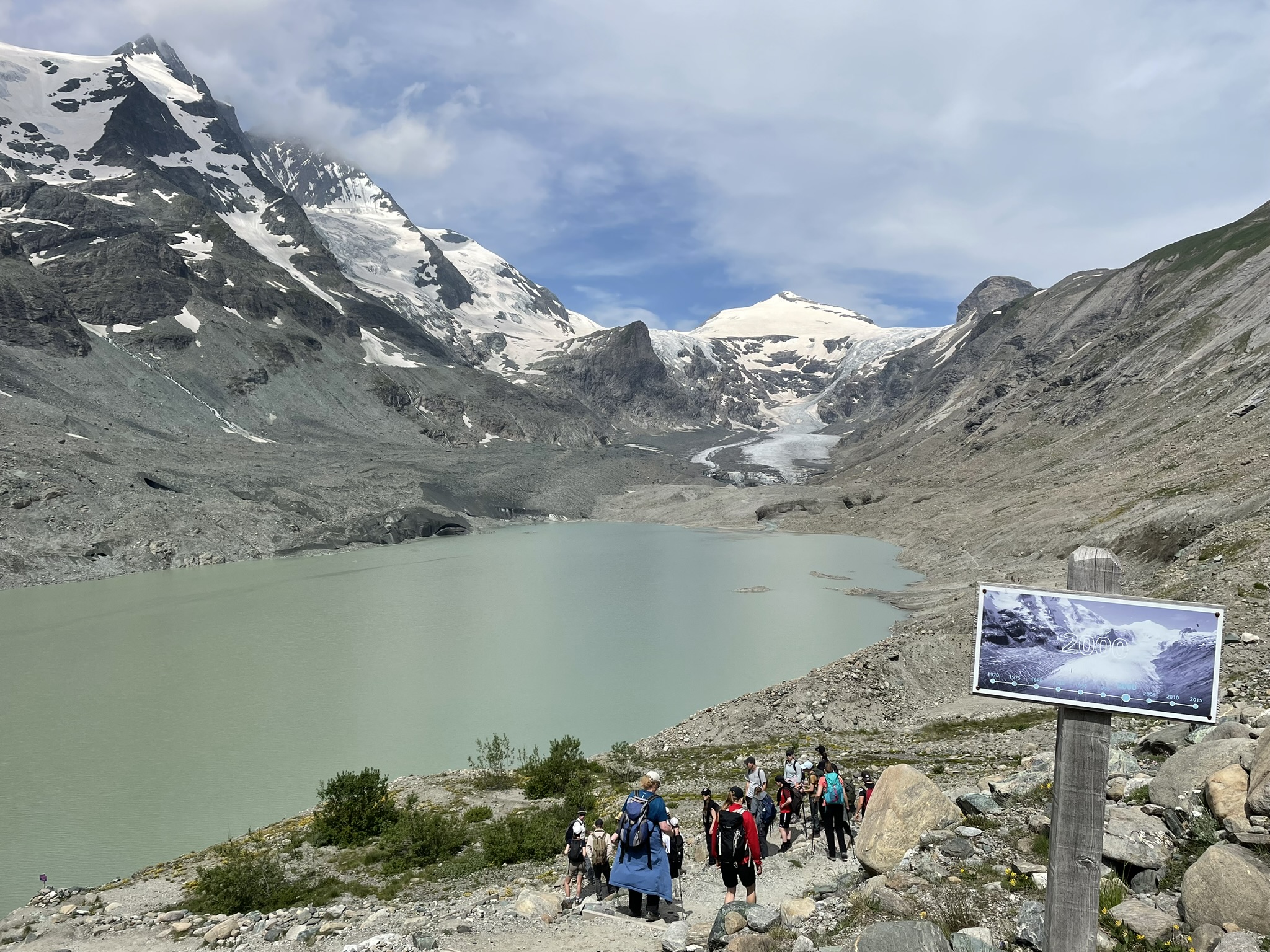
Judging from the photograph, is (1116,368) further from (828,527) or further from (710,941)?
(710,941)

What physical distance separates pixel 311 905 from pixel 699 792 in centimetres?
970

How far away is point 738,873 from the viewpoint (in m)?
10.3

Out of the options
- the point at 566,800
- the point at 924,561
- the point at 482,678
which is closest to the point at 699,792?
the point at 566,800

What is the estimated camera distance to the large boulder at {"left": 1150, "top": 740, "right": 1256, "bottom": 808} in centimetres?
891

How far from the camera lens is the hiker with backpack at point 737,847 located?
10.1m

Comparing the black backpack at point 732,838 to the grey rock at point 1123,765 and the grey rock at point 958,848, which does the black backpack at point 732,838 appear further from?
the grey rock at point 1123,765

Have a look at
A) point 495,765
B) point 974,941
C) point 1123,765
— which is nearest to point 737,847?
point 974,941

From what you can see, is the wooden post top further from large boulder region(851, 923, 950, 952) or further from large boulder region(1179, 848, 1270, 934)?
large boulder region(851, 923, 950, 952)

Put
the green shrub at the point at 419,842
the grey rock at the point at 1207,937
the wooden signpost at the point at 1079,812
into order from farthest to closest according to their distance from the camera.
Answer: the green shrub at the point at 419,842, the grey rock at the point at 1207,937, the wooden signpost at the point at 1079,812

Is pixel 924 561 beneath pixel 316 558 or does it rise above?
above

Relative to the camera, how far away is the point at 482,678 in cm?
3850

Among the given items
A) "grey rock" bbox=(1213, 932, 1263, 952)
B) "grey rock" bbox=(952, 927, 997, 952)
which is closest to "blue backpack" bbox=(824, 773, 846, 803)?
"grey rock" bbox=(952, 927, 997, 952)

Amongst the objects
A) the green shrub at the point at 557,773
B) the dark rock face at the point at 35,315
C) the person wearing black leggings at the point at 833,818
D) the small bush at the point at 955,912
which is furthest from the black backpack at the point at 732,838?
the dark rock face at the point at 35,315

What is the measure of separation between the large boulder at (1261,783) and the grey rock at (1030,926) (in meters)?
2.45
